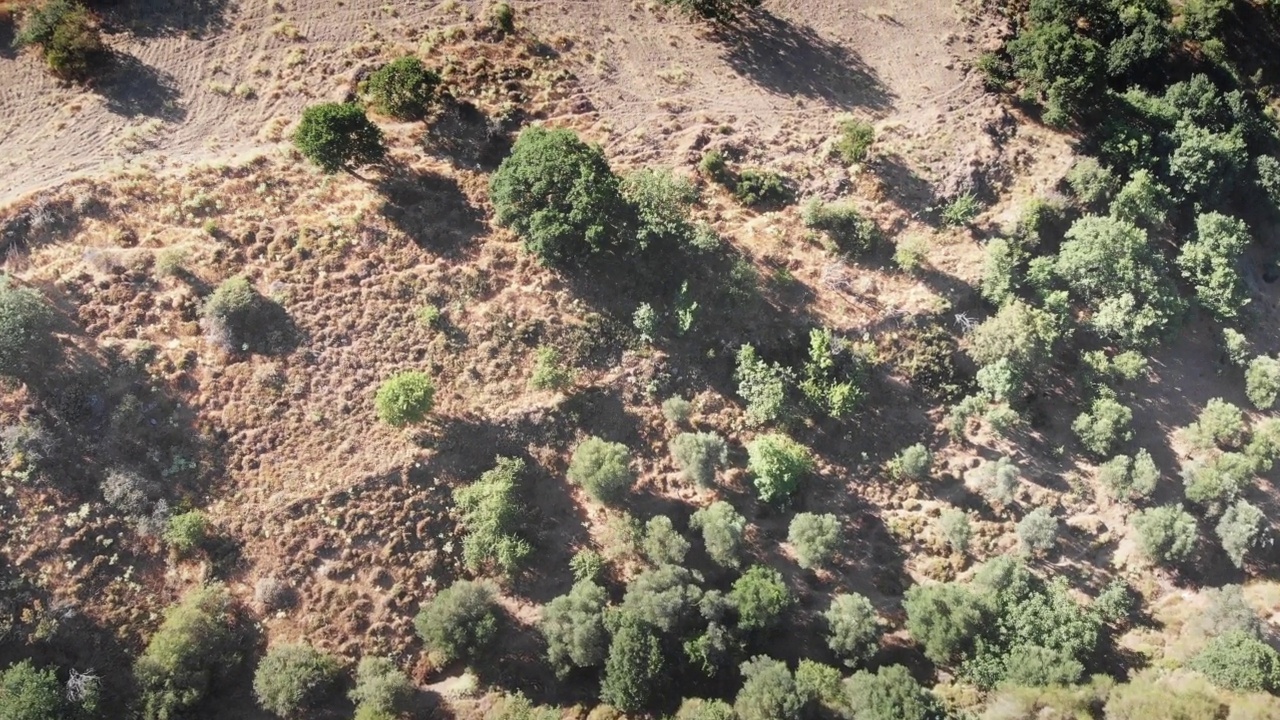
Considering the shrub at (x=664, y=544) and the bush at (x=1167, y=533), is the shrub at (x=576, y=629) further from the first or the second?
the bush at (x=1167, y=533)

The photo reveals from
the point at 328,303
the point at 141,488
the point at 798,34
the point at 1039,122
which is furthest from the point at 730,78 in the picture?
the point at 141,488

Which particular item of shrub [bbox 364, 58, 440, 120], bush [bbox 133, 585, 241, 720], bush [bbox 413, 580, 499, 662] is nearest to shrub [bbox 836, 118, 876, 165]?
shrub [bbox 364, 58, 440, 120]

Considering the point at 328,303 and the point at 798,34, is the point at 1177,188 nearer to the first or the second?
the point at 798,34

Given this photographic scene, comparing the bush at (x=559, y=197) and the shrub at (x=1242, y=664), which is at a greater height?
the bush at (x=559, y=197)

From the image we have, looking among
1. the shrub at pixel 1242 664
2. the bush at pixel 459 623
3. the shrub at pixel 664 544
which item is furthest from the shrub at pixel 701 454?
the shrub at pixel 1242 664

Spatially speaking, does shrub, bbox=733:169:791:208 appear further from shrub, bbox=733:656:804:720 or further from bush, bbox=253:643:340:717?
bush, bbox=253:643:340:717

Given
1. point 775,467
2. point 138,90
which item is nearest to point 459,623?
point 775,467

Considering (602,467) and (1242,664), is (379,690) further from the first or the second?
(1242,664)
